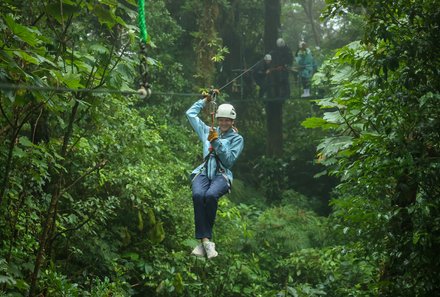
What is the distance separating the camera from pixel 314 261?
843 centimetres

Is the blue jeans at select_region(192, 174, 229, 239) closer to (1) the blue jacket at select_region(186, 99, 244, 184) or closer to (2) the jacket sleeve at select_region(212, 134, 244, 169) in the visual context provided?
(1) the blue jacket at select_region(186, 99, 244, 184)

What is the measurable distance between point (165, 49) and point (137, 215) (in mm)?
5357

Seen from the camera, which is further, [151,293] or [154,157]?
[154,157]

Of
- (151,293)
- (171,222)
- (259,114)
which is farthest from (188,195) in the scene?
(259,114)

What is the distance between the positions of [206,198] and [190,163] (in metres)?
4.47

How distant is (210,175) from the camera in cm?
557

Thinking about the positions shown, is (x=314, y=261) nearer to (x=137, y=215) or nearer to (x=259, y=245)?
(x=259, y=245)

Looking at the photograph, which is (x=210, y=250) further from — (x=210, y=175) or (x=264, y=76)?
(x=264, y=76)

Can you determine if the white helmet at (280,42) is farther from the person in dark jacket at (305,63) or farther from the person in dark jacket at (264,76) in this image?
the person in dark jacket at (305,63)

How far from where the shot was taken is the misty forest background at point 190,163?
4227mm

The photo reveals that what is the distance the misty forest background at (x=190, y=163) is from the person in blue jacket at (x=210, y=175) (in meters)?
0.71

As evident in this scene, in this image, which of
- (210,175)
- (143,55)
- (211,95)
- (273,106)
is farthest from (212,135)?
(273,106)

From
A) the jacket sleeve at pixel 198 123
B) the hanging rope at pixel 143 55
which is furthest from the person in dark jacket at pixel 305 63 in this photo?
the hanging rope at pixel 143 55

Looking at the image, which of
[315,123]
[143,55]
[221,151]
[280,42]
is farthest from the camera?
[280,42]
